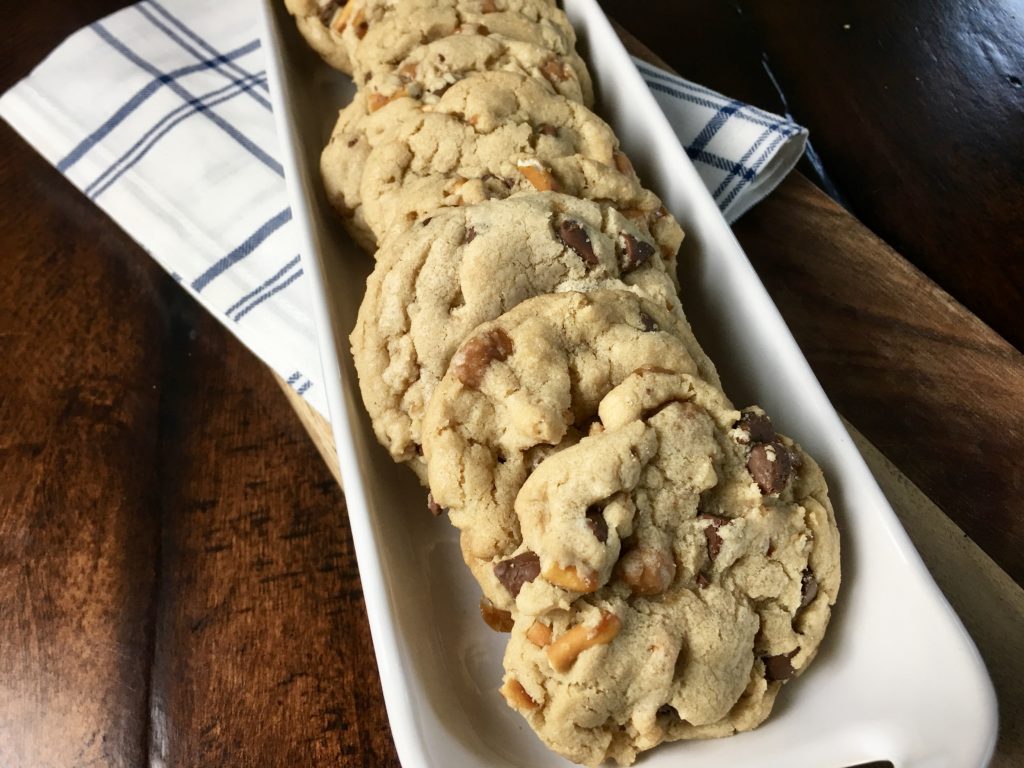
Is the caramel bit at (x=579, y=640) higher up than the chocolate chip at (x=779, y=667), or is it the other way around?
the caramel bit at (x=579, y=640)

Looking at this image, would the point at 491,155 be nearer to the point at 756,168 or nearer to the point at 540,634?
the point at 756,168

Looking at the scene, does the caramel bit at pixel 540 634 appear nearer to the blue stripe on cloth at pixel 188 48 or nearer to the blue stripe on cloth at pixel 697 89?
the blue stripe on cloth at pixel 697 89

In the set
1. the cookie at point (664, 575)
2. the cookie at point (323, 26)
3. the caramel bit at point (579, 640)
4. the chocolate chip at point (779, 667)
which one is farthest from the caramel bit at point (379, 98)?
the chocolate chip at point (779, 667)

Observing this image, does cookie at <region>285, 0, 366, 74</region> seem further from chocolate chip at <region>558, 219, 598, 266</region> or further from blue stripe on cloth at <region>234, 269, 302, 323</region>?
chocolate chip at <region>558, 219, 598, 266</region>

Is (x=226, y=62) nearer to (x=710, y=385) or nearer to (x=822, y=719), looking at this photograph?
(x=710, y=385)

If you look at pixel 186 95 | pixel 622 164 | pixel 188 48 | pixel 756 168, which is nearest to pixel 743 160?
pixel 756 168

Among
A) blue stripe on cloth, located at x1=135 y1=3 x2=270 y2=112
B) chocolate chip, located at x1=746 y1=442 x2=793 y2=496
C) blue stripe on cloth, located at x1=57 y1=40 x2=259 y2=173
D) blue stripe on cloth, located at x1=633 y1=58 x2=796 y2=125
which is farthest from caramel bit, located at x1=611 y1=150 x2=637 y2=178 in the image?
blue stripe on cloth, located at x1=57 y1=40 x2=259 y2=173

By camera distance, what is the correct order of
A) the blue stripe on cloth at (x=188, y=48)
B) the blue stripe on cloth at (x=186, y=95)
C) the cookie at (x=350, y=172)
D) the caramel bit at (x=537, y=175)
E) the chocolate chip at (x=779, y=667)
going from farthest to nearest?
the blue stripe on cloth at (x=188, y=48) → the blue stripe on cloth at (x=186, y=95) → the cookie at (x=350, y=172) → the caramel bit at (x=537, y=175) → the chocolate chip at (x=779, y=667)
